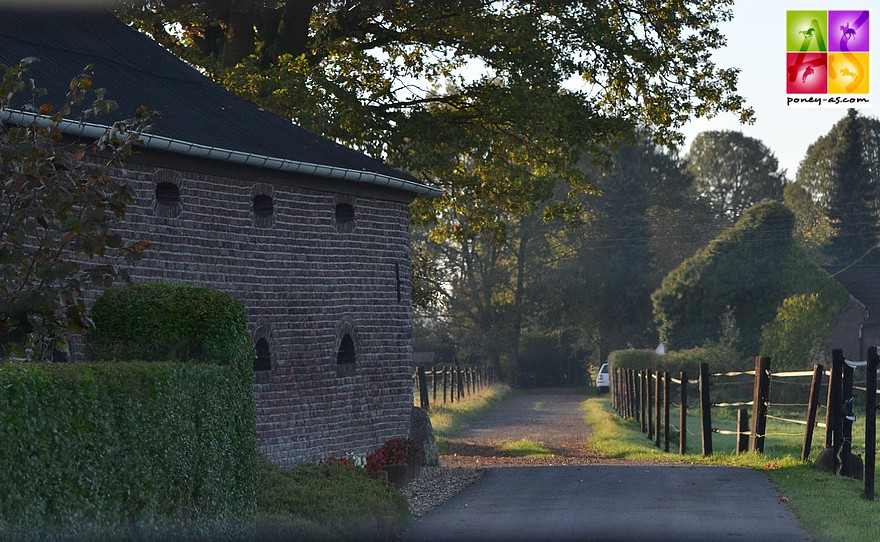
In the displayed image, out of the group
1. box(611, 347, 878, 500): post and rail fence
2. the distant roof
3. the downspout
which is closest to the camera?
the downspout

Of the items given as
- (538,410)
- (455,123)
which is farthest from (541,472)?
(538,410)

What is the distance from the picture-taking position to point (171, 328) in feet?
40.3

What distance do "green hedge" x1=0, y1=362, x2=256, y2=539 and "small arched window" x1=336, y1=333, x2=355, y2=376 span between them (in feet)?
23.8

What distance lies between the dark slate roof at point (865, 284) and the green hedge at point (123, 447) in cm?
5415

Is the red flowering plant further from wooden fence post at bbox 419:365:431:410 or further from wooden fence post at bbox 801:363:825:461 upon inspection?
wooden fence post at bbox 419:365:431:410

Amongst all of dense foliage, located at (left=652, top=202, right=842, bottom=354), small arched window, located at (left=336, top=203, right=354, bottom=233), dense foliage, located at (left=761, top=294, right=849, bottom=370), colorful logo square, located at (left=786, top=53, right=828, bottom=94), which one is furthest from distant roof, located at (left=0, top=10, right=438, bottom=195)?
dense foliage, located at (left=652, top=202, right=842, bottom=354)

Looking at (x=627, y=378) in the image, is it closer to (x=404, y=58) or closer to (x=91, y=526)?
(x=404, y=58)

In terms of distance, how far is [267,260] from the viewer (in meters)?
18.1

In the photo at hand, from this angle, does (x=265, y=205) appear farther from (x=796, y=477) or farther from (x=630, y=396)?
(x=630, y=396)

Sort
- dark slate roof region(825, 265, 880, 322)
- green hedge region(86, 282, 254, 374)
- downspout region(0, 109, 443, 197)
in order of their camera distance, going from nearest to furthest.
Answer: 1. green hedge region(86, 282, 254, 374)
2. downspout region(0, 109, 443, 197)
3. dark slate roof region(825, 265, 880, 322)

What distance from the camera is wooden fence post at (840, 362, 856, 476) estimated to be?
1628 centimetres

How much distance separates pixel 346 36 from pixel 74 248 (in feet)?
57.1

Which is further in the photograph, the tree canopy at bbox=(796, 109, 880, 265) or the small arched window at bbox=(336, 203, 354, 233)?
the tree canopy at bbox=(796, 109, 880, 265)

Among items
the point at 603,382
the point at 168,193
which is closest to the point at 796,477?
the point at 168,193
